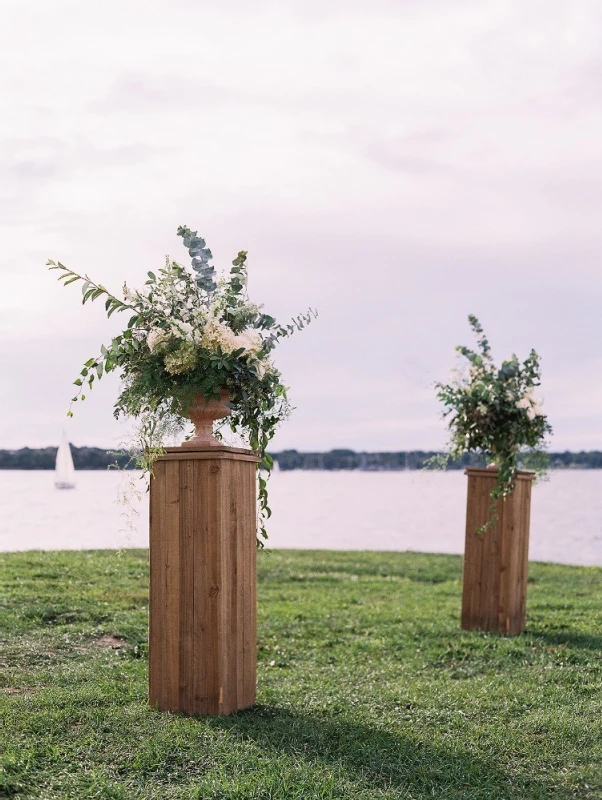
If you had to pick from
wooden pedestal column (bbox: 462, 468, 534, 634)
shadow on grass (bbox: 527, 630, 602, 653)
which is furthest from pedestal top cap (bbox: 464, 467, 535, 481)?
shadow on grass (bbox: 527, 630, 602, 653)

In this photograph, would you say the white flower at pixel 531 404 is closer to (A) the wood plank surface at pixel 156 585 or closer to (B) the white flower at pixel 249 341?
(B) the white flower at pixel 249 341

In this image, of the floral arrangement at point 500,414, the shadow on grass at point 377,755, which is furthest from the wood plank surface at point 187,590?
the floral arrangement at point 500,414

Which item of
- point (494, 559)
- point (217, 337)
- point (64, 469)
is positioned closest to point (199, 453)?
point (217, 337)

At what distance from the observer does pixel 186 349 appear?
504cm

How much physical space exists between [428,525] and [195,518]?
22511 mm

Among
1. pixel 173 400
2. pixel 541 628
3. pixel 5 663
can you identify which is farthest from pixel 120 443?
pixel 541 628

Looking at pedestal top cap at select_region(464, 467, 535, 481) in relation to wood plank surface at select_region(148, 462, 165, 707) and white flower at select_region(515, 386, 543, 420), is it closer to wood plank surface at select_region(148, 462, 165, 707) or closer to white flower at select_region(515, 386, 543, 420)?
white flower at select_region(515, 386, 543, 420)

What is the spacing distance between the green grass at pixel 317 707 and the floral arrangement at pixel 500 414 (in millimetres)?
1705

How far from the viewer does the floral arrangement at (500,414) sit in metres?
8.29

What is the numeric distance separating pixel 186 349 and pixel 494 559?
469 cm

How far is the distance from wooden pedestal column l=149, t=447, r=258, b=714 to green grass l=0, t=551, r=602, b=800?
8.2 inches

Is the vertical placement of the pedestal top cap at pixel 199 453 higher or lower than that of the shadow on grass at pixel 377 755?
higher

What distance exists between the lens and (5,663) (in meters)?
6.36

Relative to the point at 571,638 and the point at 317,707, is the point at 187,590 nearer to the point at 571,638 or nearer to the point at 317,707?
the point at 317,707
